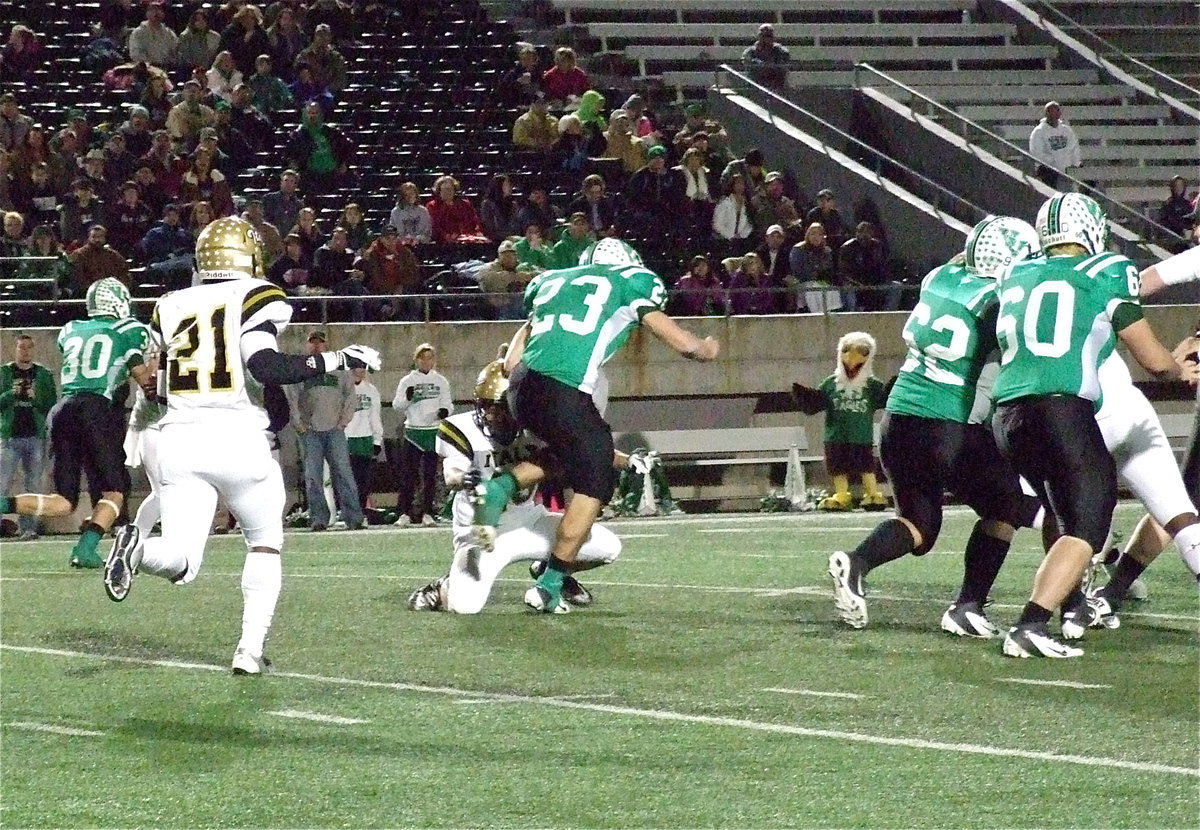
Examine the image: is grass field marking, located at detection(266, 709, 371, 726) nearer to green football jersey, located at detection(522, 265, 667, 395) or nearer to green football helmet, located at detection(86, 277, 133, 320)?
green football jersey, located at detection(522, 265, 667, 395)

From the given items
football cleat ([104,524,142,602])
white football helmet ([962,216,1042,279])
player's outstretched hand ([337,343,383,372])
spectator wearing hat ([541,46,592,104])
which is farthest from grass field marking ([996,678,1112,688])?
spectator wearing hat ([541,46,592,104])

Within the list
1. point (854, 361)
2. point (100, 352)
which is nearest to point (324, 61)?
point (854, 361)

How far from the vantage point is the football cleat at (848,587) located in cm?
856

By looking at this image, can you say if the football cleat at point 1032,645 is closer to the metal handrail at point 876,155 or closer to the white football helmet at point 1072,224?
the white football helmet at point 1072,224

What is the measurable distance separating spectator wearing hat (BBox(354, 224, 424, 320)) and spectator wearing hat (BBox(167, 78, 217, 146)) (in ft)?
7.36

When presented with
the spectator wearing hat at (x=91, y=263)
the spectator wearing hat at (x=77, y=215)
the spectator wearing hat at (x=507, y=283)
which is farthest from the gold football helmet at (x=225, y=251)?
the spectator wearing hat at (x=77, y=215)

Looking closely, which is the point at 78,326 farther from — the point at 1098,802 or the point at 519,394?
the point at 1098,802

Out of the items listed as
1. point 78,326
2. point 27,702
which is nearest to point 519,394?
point 27,702

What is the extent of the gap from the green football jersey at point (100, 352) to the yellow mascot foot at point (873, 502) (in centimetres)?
696

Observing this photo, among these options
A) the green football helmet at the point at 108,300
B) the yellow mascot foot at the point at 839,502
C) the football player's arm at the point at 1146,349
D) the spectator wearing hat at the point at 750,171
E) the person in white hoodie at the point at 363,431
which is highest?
the spectator wearing hat at the point at 750,171

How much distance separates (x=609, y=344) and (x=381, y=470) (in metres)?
9.87

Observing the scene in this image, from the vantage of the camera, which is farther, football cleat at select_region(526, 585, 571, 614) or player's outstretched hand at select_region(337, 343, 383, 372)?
football cleat at select_region(526, 585, 571, 614)

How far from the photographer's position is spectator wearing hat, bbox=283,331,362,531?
16.9 meters

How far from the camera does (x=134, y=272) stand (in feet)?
59.7
